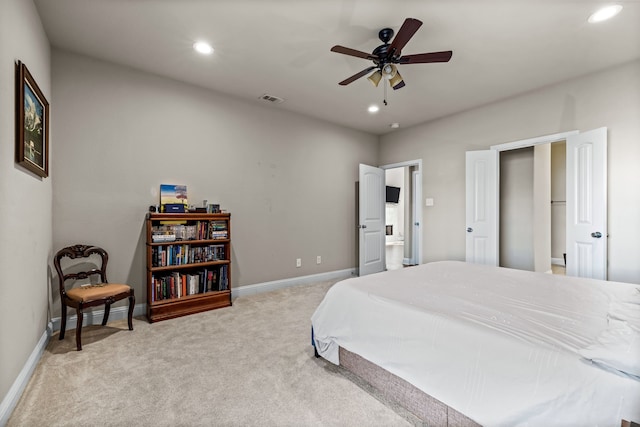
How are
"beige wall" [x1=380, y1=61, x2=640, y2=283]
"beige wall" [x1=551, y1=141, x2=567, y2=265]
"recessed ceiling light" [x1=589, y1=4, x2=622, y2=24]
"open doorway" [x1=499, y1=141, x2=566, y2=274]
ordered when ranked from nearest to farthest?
"recessed ceiling light" [x1=589, y1=4, x2=622, y2=24] < "beige wall" [x1=380, y1=61, x2=640, y2=283] < "open doorway" [x1=499, y1=141, x2=566, y2=274] < "beige wall" [x1=551, y1=141, x2=567, y2=265]

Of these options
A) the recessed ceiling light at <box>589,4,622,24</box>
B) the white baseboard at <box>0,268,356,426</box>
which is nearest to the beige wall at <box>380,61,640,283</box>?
the recessed ceiling light at <box>589,4,622,24</box>

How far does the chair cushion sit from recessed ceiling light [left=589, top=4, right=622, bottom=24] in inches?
179

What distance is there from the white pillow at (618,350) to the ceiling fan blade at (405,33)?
190cm

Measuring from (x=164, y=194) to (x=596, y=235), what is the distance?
4.69 meters

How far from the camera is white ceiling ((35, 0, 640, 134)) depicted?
223 cm

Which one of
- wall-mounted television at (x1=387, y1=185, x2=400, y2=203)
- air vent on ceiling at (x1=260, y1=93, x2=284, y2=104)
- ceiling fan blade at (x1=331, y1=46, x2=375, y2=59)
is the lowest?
wall-mounted television at (x1=387, y1=185, x2=400, y2=203)

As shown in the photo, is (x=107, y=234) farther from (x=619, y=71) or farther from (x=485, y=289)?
(x=619, y=71)

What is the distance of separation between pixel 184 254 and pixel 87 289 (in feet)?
2.95

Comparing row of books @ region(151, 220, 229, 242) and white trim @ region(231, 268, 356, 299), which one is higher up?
row of books @ region(151, 220, 229, 242)

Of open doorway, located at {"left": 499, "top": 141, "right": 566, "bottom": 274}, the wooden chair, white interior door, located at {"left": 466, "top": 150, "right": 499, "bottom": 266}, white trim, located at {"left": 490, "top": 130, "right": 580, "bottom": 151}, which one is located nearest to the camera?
the wooden chair

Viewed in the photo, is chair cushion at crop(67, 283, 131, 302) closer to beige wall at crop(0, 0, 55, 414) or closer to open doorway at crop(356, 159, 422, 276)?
beige wall at crop(0, 0, 55, 414)

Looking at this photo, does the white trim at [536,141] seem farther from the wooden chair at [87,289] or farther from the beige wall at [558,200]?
the wooden chair at [87,289]

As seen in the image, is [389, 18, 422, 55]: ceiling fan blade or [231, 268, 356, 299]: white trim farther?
[231, 268, 356, 299]: white trim

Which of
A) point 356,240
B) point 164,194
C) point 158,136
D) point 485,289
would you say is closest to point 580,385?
point 485,289
